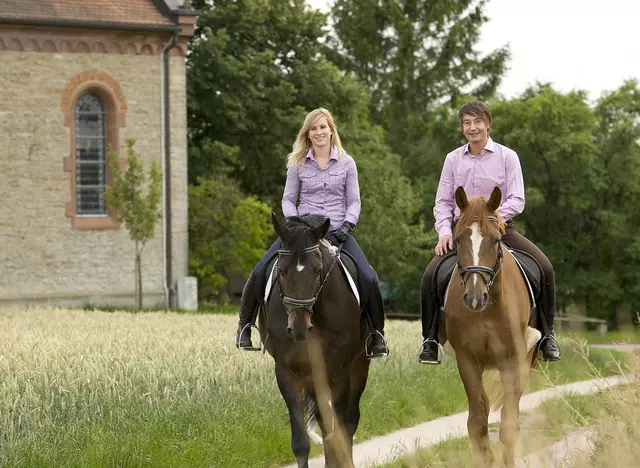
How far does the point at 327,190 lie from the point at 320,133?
0.46 metres

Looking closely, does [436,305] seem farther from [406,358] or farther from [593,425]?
[406,358]

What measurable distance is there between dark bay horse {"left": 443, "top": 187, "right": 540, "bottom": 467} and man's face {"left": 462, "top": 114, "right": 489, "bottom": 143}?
2.98 feet

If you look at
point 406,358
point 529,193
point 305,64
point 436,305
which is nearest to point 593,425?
point 436,305

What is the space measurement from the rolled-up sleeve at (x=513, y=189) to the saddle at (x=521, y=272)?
0.30 meters

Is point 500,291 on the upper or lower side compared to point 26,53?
lower

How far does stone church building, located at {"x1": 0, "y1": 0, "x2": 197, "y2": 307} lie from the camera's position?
103ft

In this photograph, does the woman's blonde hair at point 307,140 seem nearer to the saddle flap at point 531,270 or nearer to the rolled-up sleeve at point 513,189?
the rolled-up sleeve at point 513,189

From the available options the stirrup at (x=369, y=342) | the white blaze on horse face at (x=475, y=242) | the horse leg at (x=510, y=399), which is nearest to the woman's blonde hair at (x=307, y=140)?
the stirrup at (x=369, y=342)

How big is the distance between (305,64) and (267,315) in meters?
32.0

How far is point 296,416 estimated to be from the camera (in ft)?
28.1

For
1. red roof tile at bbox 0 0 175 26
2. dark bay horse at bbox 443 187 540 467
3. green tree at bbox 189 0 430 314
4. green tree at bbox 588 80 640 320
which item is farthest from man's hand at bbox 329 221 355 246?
green tree at bbox 588 80 640 320

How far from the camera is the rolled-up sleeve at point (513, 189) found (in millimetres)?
8961

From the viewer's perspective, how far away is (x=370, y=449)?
10844 mm

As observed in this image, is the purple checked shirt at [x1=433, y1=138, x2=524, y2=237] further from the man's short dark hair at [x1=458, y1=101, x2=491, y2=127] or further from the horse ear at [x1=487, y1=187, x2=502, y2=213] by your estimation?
the horse ear at [x1=487, y1=187, x2=502, y2=213]
